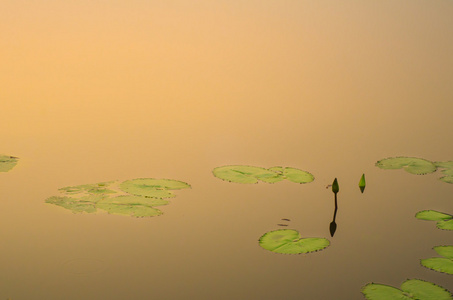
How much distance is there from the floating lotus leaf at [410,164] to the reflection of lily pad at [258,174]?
15.7 inches

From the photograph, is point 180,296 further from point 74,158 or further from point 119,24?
point 119,24

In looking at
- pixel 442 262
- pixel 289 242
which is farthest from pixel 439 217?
pixel 289 242

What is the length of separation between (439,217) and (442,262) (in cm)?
34

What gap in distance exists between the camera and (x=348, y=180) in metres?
2.57

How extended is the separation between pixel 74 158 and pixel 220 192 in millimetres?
693

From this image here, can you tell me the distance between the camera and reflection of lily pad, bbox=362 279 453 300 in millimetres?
1750

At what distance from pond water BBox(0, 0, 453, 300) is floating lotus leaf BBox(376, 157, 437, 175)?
0.12 feet

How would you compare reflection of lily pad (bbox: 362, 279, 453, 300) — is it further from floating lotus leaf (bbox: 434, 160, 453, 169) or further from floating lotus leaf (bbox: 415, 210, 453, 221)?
floating lotus leaf (bbox: 434, 160, 453, 169)

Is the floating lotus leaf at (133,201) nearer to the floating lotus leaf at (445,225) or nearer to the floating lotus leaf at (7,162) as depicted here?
the floating lotus leaf at (7,162)

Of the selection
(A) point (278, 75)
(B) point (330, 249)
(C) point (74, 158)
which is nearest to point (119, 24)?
(A) point (278, 75)

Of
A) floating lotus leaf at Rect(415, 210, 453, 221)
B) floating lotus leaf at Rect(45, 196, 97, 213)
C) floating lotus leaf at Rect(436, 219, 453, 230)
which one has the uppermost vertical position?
floating lotus leaf at Rect(45, 196, 97, 213)

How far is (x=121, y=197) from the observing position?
2297 mm

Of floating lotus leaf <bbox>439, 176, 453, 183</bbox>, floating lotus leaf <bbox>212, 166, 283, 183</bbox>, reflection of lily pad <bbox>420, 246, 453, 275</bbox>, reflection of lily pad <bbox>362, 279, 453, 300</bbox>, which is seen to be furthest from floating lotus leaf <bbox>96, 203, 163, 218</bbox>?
floating lotus leaf <bbox>439, 176, 453, 183</bbox>

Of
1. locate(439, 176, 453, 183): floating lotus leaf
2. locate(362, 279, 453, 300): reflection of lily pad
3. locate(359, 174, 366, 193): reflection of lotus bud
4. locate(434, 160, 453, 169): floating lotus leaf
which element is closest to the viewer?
locate(362, 279, 453, 300): reflection of lily pad
